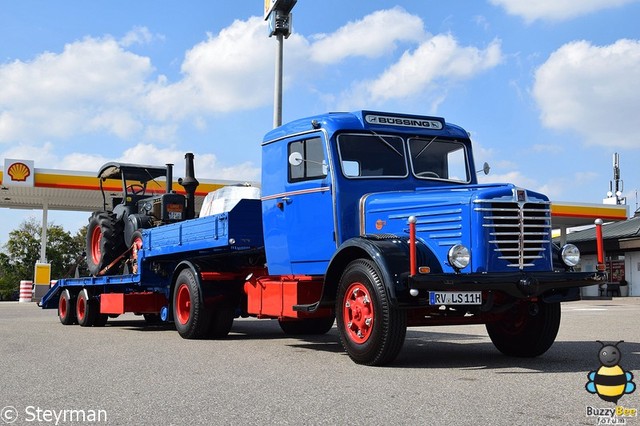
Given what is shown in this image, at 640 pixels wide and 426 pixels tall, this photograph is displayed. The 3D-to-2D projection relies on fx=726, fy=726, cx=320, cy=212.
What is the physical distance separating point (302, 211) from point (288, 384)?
9.38ft

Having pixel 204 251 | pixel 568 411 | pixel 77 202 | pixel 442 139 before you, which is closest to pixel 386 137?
A: pixel 442 139

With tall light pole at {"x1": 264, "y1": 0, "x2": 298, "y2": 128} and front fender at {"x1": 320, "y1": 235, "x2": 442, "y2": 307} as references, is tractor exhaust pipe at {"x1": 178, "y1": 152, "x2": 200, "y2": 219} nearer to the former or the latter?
tall light pole at {"x1": 264, "y1": 0, "x2": 298, "y2": 128}

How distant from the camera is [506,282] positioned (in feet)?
22.8

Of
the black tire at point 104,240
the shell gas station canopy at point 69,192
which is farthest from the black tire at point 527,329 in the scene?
the shell gas station canopy at point 69,192

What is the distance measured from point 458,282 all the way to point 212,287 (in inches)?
192

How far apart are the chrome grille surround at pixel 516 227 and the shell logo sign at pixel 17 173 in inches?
958

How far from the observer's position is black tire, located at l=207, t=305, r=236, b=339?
10.8 m

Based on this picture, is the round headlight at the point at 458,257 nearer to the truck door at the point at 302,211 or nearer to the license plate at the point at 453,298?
the license plate at the point at 453,298

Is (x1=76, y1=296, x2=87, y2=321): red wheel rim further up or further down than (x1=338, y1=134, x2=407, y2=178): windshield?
further down

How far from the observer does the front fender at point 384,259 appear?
6898 millimetres

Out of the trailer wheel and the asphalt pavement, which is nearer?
the asphalt pavement

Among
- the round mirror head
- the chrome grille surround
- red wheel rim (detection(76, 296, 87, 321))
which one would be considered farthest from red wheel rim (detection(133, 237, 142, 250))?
the chrome grille surround

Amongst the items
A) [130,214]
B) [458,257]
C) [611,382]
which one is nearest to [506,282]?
[458,257]

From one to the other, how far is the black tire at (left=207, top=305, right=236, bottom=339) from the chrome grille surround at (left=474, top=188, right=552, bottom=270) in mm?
4939
